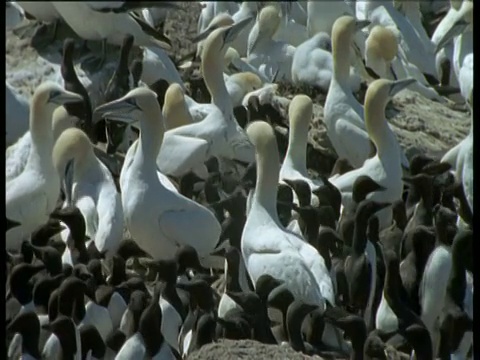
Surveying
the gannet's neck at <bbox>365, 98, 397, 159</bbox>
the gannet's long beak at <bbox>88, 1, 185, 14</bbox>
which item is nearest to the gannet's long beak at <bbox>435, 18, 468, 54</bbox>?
Answer: the gannet's neck at <bbox>365, 98, 397, 159</bbox>

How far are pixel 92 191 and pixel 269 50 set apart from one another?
445cm

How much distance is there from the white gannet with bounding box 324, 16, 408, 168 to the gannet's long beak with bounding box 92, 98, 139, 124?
3.24 m

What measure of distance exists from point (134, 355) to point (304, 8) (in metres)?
Answer: 8.86

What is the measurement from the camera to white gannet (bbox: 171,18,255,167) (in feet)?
42.0

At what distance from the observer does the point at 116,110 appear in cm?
920

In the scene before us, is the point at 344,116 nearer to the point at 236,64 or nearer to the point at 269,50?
the point at 236,64

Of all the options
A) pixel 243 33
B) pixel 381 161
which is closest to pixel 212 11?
pixel 243 33

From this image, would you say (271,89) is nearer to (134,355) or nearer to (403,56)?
(403,56)

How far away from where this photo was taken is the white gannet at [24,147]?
38.3 ft

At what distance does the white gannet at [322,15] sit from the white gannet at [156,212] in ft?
16.5

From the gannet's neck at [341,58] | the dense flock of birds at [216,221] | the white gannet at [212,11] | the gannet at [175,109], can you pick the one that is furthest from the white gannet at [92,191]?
the white gannet at [212,11]

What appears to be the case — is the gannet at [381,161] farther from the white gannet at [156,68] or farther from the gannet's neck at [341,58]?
the white gannet at [156,68]

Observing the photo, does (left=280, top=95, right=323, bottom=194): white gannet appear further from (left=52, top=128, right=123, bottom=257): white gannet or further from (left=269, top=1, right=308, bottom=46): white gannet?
(left=269, top=1, right=308, bottom=46): white gannet

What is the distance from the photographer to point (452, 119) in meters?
15.0
